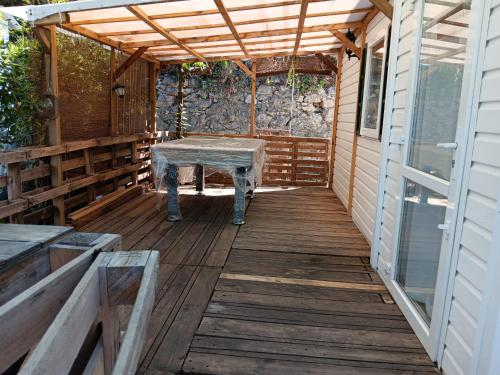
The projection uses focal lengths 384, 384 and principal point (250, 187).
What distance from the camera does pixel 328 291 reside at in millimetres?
2855

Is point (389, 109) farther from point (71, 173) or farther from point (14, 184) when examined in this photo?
point (71, 173)

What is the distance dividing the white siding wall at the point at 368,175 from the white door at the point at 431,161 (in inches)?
49.8

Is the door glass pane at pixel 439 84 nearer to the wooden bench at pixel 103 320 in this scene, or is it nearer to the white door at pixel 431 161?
the white door at pixel 431 161

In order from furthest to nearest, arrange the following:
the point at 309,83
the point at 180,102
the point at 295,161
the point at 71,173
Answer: the point at 309,83 < the point at 180,102 < the point at 295,161 < the point at 71,173

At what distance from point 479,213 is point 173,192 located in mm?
3541

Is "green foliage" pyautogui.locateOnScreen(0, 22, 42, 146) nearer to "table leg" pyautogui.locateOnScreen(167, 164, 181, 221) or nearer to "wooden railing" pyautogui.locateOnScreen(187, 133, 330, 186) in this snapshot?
"table leg" pyautogui.locateOnScreen(167, 164, 181, 221)

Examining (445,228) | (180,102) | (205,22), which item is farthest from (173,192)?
(180,102)

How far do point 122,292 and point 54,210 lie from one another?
154 inches

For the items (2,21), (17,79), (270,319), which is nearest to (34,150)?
(17,79)

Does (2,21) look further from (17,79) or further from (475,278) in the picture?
(475,278)

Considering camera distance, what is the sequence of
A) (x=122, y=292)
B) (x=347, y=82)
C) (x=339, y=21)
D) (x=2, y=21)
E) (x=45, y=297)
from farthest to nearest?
(x=347, y=82) < (x=339, y=21) < (x=2, y=21) < (x=122, y=292) < (x=45, y=297)

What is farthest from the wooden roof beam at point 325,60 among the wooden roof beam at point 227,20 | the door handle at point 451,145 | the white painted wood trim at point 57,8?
the door handle at point 451,145

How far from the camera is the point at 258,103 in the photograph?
10.8m

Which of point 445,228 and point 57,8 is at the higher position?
point 57,8
